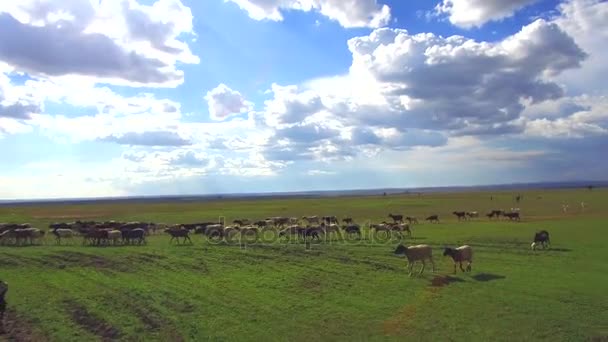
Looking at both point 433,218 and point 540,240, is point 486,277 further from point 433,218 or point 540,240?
point 433,218

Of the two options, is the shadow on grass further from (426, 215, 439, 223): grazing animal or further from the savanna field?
(426, 215, 439, 223): grazing animal

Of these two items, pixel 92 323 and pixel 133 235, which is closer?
pixel 92 323

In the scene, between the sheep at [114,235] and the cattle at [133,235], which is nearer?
the sheep at [114,235]

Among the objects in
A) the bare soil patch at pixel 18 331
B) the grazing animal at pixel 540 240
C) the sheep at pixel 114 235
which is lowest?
the bare soil patch at pixel 18 331

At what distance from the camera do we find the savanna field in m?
14.2

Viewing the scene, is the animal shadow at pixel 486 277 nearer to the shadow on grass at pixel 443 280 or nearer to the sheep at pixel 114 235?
the shadow on grass at pixel 443 280

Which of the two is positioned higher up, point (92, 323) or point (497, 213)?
point (497, 213)

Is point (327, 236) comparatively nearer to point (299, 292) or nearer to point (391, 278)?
point (391, 278)

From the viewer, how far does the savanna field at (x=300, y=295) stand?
46.6ft

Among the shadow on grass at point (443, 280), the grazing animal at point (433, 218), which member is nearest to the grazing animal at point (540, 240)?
the shadow on grass at point (443, 280)

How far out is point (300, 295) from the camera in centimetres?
1822

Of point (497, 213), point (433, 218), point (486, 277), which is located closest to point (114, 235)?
point (486, 277)

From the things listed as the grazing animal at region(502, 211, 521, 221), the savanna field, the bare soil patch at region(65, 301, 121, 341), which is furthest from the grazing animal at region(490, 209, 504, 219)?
the bare soil patch at region(65, 301, 121, 341)

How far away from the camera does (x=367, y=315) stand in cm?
1566
